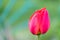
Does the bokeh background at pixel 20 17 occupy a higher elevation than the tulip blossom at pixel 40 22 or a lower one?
higher

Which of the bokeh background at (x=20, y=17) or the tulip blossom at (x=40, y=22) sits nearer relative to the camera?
Answer: the tulip blossom at (x=40, y=22)

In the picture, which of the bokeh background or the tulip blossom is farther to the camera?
the bokeh background

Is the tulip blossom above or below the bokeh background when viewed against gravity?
below

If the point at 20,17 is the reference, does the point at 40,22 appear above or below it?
below

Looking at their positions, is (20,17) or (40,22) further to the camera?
(20,17)

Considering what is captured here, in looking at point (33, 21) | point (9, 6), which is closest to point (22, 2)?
point (9, 6)
